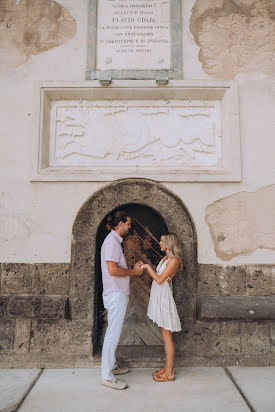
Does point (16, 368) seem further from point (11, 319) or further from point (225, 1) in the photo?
point (225, 1)

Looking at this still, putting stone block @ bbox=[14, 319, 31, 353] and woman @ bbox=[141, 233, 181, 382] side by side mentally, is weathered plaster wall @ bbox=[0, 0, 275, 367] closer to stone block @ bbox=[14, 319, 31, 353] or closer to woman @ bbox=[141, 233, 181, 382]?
stone block @ bbox=[14, 319, 31, 353]

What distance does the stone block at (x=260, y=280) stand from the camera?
3746mm

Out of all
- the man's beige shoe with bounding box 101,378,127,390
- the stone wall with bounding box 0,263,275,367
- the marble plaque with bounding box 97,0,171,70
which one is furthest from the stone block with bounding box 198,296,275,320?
the marble plaque with bounding box 97,0,171,70

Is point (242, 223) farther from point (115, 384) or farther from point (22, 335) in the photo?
point (22, 335)

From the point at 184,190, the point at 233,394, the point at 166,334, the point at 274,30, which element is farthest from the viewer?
the point at 274,30

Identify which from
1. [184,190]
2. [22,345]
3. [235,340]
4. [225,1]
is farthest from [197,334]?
[225,1]

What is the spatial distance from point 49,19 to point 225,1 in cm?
235

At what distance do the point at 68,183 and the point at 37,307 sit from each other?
58.4 inches

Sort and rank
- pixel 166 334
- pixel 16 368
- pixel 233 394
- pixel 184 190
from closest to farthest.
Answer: pixel 233 394 → pixel 166 334 → pixel 16 368 → pixel 184 190

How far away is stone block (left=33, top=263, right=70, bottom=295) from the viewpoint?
148 inches

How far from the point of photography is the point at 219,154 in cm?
411

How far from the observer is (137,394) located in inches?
115

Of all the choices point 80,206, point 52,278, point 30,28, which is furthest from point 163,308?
point 30,28

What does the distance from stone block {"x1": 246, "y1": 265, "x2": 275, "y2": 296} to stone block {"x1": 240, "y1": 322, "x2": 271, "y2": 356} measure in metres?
0.36
